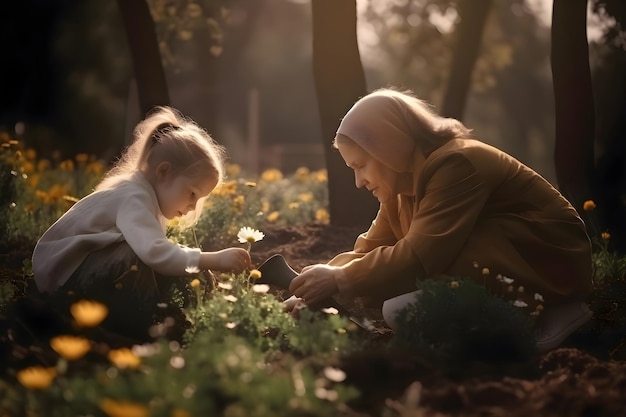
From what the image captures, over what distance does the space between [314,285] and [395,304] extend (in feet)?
1.27

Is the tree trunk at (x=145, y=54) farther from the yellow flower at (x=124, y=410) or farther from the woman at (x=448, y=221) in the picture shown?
the yellow flower at (x=124, y=410)

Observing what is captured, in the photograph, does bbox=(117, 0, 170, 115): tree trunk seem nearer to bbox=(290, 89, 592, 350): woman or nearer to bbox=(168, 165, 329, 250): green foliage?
bbox=(168, 165, 329, 250): green foliage

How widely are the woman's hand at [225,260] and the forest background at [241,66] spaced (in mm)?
3276

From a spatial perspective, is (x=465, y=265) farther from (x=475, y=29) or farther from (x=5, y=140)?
(x=475, y=29)

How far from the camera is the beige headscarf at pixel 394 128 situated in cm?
447

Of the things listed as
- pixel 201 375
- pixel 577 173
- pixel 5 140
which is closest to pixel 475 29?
pixel 577 173

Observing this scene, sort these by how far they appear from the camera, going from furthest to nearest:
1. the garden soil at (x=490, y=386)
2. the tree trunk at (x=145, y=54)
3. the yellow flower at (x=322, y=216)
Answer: the yellow flower at (x=322, y=216)
the tree trunk at (x=145, y=54)
the garden soil at (x=490, y=386)

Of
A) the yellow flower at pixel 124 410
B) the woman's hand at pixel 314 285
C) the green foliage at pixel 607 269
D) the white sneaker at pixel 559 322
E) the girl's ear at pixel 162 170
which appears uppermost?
the yellow flower at pixel 124 410

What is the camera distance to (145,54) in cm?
861

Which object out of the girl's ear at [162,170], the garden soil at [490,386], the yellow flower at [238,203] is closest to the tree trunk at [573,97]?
the yellow flower at [238,203]

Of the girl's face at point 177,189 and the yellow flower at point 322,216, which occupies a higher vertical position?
the girl's face at point 177,189

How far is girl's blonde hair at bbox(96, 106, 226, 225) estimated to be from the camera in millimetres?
4539

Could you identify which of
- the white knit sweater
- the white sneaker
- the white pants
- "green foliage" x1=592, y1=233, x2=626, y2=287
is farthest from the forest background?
the white knit sweater

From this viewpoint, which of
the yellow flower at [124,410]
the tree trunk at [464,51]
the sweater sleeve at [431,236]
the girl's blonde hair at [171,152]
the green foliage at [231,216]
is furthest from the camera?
the tree trunk at [464,51]
